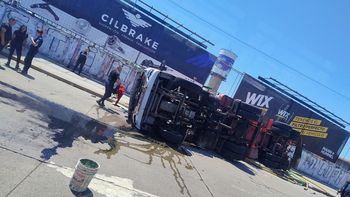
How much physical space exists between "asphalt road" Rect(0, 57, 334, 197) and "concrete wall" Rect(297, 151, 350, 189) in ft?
51.3

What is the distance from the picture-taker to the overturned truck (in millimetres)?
9641

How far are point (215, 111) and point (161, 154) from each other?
11.5ft

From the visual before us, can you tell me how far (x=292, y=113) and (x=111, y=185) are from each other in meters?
23.2

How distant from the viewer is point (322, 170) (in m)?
25.6

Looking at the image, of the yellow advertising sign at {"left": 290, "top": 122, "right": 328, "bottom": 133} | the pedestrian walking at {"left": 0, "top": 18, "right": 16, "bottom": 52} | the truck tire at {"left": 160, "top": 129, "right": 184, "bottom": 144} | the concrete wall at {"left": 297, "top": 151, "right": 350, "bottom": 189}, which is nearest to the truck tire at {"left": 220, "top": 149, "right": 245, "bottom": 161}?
the truck tire at {"left": 160, "top": 129, "right": 184, "bottom": 144}

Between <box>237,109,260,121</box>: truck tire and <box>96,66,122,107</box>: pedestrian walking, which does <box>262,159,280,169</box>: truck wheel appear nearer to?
<box>237,109,260,121</box>: truck tire

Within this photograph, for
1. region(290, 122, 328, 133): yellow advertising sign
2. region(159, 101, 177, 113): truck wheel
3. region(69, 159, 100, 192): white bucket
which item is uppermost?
region(290, 122, 328, 133): yellow advertising sign

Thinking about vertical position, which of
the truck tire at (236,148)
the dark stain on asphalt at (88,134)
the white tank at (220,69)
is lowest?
the dark stain on asphalt at (88,134)

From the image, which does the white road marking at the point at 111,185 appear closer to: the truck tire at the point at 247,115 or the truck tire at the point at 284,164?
the truck tire at the point at 247,115

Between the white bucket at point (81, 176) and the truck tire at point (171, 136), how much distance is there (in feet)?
17.2

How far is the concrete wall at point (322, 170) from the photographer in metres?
24.8

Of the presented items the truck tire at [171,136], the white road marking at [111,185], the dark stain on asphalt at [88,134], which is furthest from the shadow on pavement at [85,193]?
the truck tire at [171,136]

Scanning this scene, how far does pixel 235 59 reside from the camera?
2847cm

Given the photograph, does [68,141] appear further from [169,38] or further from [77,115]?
[169,38]
